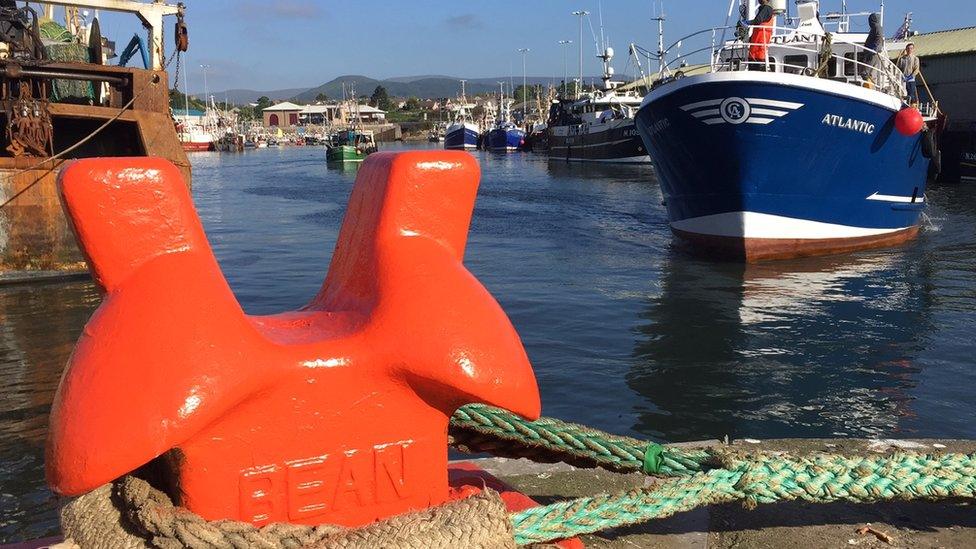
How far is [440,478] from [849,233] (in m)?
12.6

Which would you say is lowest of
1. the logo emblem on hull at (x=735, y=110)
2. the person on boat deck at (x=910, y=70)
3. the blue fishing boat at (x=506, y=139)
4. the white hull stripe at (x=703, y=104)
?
the logo emblem on hull at (x=735, y=110)

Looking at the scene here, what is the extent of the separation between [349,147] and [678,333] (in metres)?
51.1

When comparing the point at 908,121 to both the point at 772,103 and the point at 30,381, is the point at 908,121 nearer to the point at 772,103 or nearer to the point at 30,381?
the point at 772,103

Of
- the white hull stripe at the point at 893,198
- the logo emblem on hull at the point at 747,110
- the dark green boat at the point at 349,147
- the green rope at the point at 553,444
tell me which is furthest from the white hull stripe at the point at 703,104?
the dark green boat at the point at 349,147

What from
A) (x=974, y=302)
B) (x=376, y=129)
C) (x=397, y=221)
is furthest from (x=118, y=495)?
(x=376, y=129)

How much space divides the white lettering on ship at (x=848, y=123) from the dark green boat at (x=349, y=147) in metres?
44.3

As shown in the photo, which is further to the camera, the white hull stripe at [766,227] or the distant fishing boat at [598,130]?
the distant fishing boat at [598,130]

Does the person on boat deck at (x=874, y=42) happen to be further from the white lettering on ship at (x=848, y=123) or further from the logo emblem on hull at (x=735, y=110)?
the logo emblem on hull at (x=735, y=110)

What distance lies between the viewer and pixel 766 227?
12.4 metres

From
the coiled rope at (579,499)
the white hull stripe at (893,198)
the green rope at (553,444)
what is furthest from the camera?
the white hull stripe at (893,198)

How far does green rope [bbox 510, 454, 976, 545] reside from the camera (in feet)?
6.81

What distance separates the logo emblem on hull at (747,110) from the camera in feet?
37.3

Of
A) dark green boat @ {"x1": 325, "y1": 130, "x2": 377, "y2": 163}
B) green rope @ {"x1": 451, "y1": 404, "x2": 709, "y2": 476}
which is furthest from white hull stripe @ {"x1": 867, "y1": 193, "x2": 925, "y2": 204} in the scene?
dark green boat @ {"x1": 325, "y1": 130, "x2": 377, "y2": 163}

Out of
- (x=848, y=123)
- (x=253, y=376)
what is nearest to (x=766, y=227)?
(x=848, y=123)
